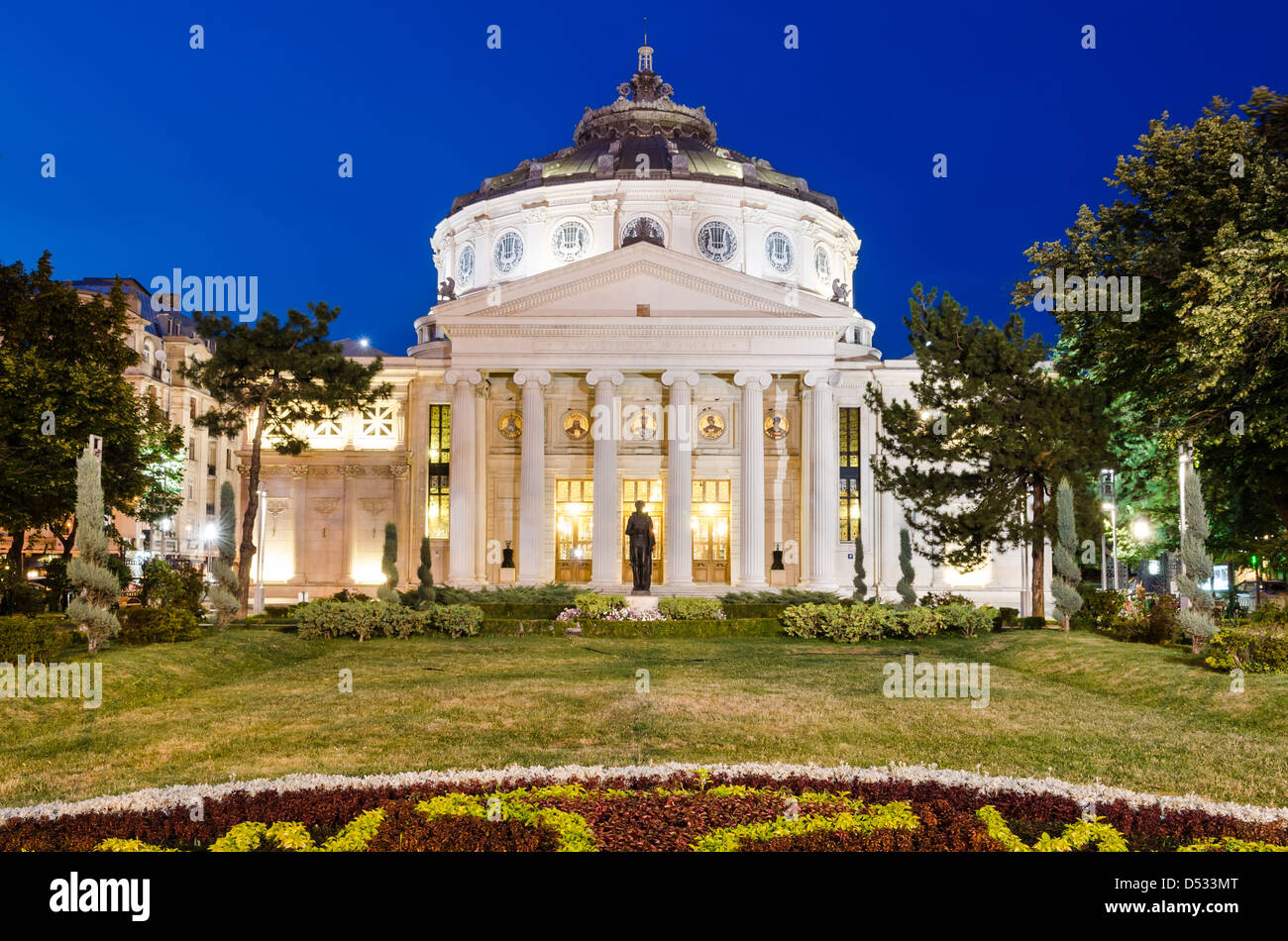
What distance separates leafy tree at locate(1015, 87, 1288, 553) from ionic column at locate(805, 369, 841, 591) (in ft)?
52.6

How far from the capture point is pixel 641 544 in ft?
114

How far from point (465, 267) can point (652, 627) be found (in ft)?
121

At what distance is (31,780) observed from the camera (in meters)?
12.9

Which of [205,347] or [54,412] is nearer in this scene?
[54,412]

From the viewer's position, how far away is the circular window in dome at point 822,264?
6316cm

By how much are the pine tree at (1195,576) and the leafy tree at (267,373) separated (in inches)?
1054

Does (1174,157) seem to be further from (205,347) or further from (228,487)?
(205,347)

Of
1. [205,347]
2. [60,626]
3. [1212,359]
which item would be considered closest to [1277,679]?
[1212,359]

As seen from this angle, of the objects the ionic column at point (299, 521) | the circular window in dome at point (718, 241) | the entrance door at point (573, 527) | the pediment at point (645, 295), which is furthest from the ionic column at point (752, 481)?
the ionic column at point (299, 521)

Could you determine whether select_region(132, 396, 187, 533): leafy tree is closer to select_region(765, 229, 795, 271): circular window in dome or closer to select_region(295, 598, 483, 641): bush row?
select_region(295, 598, 483, 641): bush row

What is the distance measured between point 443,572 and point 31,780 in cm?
3872

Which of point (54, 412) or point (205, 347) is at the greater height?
point (205, 347)

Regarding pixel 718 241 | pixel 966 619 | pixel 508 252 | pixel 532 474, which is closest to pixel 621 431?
pixel 532 474
